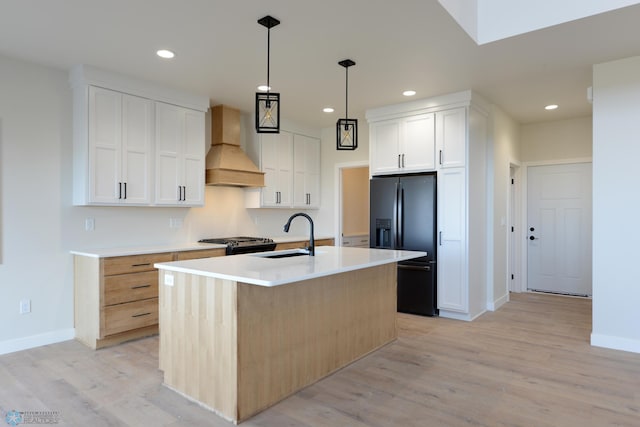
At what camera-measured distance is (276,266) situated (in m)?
2.61

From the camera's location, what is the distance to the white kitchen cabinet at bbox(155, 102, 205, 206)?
14.1ft

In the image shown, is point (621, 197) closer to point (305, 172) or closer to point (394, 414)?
point (394, 414)

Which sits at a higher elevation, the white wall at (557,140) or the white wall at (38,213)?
the white wall at (557,140)

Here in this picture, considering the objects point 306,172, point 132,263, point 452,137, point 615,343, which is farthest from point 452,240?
point 132,263

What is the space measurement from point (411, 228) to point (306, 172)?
206cm

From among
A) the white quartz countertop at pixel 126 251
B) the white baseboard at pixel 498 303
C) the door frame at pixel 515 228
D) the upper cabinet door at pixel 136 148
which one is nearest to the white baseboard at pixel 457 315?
the white baseboard at pixel 498 303

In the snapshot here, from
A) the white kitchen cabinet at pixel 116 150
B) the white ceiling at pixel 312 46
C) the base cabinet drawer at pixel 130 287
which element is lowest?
the base cabinet drawer at pixel 130 287

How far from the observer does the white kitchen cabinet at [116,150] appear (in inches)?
148

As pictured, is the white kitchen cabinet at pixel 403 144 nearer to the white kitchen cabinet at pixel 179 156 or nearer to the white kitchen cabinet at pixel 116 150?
the white kitchen cabinet at pixel 179 156

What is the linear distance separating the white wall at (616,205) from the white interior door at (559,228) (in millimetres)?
2388

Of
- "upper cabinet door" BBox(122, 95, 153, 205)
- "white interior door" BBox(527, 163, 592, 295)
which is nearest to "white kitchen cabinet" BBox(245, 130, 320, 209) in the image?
"upper cabinet door" BBox(122, 95, 153, 205)

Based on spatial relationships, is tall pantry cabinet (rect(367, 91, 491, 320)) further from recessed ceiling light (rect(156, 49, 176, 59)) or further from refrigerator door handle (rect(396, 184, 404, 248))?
recessed ceiling light (rect(156, 49, 176, 59))

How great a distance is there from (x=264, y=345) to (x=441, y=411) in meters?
1.17

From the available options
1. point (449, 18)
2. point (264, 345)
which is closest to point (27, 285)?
point (264, 345)
